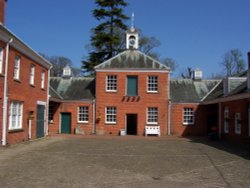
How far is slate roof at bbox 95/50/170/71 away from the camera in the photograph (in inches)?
1348

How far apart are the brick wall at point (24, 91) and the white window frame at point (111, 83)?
7.95m

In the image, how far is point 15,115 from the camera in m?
21.5

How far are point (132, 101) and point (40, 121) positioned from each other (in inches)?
390

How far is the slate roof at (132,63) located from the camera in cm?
3425

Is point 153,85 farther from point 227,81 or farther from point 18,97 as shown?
point 18,97

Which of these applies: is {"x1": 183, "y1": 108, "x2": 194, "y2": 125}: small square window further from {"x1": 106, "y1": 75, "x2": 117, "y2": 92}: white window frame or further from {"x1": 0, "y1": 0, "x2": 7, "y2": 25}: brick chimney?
{"x1": 0, "y1": 0, "x2": 7, "y2": 25}: brick chimney

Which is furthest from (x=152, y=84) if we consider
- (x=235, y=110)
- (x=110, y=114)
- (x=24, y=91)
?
(x=24, y=91)

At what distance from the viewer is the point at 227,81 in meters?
27.5

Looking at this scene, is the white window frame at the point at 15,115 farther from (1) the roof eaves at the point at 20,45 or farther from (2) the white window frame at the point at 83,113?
(2) the white window frame at the point at 83,113

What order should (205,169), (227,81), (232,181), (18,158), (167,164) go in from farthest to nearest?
(227,81) < (18,158) < (167,164) < (205,169) < (232,181)

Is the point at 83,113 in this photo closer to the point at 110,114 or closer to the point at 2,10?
the point at 110,114

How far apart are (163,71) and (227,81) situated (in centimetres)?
800

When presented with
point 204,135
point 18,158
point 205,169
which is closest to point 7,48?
point 18,158

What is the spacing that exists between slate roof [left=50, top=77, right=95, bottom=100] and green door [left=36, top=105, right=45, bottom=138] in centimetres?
602
